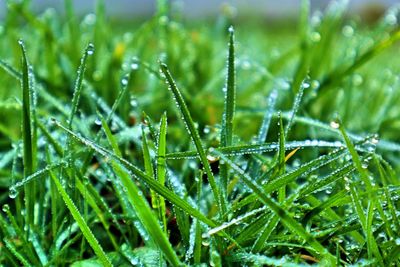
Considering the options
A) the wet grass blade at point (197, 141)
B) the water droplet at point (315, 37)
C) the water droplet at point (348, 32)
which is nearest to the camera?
the wet grass blade at point (197, 141)

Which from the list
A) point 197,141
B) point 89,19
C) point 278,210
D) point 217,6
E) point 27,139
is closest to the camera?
point 278,210

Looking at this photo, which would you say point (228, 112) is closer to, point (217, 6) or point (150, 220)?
point (150, 220)

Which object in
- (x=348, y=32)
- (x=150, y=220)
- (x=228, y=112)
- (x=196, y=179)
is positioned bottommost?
(x=150, y=220)

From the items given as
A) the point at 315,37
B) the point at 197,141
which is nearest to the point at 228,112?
the point at 197,141

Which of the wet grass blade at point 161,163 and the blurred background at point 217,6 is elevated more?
the blurred background at point 217,6

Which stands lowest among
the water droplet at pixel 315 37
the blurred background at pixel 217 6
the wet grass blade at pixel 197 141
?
the wet grass blade at pixel 197 141

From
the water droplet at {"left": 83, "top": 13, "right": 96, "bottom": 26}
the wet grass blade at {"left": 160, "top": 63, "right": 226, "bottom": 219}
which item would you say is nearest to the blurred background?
the water droplet at {"left": 83, "top": 13, "right": 96, "bottom": 26}

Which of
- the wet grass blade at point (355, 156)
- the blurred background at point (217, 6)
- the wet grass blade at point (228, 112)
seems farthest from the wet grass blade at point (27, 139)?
the blurred background at point (217, 6)

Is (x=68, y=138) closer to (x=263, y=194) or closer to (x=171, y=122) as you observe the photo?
(x=263, y=194)

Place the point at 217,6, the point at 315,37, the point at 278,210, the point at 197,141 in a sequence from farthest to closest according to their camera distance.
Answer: the point at 217,6, the point at 315,37, the point at 197,141, the point at 278,210

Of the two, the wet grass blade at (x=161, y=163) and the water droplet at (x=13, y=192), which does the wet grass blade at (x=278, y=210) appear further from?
the water droplet at (x=13, y=192)

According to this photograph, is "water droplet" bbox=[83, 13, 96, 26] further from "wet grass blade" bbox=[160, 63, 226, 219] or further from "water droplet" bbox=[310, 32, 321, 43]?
"wet grass blade" bbox=[160, 63, 226, 219]

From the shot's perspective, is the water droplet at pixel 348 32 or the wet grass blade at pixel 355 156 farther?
the water droplet at pixel 348 32
